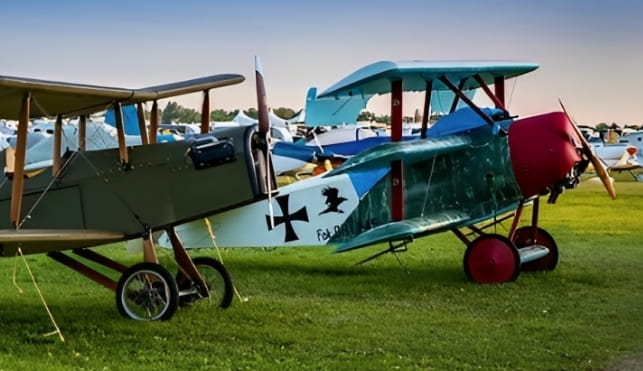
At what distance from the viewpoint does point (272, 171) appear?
7883 millimetres

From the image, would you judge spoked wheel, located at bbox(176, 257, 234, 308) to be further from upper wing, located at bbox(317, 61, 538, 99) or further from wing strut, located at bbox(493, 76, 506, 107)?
wing strut, located at bbox(493, 76, 506, 107)

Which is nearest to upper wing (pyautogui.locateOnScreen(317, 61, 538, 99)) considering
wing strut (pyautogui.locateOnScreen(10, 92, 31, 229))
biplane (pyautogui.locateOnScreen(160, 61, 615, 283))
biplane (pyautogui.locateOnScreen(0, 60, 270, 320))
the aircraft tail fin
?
biplane (pyautogui.locateOnScreen(160, 61, 615, 283))

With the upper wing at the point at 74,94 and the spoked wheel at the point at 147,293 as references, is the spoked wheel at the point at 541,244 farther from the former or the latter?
the spoked wheel at the point at 147,293

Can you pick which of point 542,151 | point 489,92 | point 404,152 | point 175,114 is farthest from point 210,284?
point 175,114

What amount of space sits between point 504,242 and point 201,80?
408 centimetres

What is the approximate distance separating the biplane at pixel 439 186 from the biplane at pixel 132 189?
247cm

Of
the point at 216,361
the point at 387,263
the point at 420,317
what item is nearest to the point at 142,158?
the point at 216,361

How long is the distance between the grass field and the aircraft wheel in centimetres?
20

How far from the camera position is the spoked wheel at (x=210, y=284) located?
328 inches

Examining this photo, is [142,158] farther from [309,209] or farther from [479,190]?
[479,190]

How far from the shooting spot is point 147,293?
305 inches

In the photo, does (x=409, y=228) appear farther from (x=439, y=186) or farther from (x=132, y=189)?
(x=132, y=189)

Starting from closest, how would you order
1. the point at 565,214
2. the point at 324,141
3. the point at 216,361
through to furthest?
the point at 216,361
the point at 565,214
the point at 324,141

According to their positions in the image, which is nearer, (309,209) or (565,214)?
(309,209)
